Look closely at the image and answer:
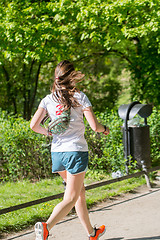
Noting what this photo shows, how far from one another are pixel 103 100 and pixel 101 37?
450 cm

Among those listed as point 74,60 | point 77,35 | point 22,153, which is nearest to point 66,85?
point 22,153

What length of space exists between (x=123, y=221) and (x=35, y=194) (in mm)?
1720

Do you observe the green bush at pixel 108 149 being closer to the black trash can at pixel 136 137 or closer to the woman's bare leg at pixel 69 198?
the black trash can at pixel 136 137

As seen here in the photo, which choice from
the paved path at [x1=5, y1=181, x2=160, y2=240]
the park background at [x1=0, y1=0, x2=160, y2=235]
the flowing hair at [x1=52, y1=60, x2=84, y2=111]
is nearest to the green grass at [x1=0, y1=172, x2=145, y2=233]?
the park background at [x1=0, y1=0, x2=160, y2=235]

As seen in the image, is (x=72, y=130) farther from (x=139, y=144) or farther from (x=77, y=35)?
(x=77, y=35)

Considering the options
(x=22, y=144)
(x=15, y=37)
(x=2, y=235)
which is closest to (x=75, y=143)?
(x=2, y=235)

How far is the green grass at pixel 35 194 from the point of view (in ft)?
15.3

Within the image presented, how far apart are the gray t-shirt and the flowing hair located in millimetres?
49

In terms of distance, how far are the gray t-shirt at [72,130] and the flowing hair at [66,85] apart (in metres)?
0.05

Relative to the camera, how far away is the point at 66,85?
11.9 feet

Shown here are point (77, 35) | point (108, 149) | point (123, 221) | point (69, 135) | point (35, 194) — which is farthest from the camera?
point (77, 35)

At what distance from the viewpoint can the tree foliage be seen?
28.1 ft

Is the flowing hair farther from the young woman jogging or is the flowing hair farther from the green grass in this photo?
the green grass

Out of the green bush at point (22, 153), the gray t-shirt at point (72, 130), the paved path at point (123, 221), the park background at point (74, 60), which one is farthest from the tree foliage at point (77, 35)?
the gray t-shirt at point (72, 130)
